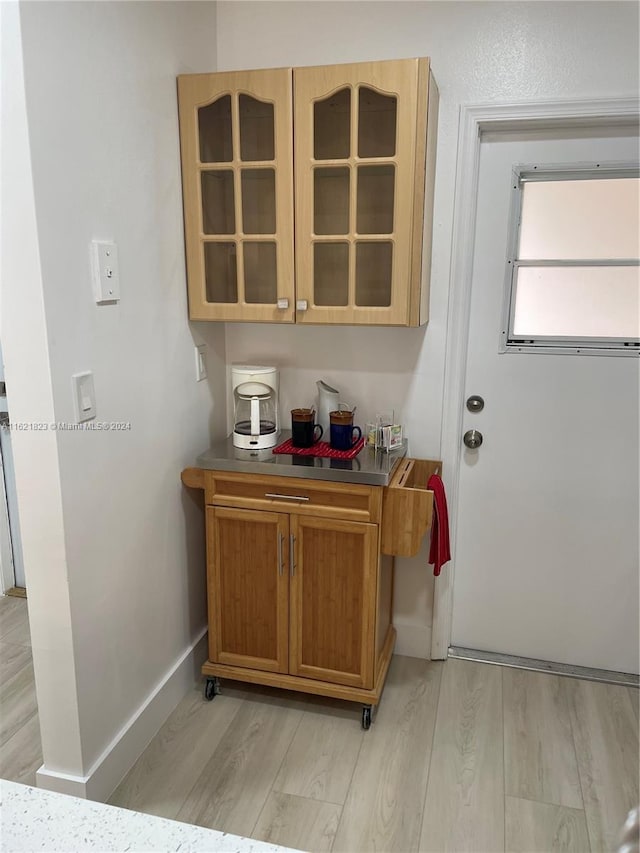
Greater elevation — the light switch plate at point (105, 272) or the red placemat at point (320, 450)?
the light switch plate at point (105, 272)

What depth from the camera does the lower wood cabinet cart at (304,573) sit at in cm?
205

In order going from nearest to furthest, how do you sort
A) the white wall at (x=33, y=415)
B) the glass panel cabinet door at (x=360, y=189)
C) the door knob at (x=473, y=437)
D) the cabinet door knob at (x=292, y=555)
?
1. the white wall at (x=33, y=415)
2. the glass panel cabinet door at (x=360, y=189)
3. the cabinet door knob at (x=292, y=555)
4. the door knob at (x=473, y=437)

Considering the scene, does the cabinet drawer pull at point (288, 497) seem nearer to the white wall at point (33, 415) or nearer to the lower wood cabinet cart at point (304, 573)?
the lower wood cabinet cart at point (304, 573)

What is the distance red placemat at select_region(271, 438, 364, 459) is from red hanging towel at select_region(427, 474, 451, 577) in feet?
0.93

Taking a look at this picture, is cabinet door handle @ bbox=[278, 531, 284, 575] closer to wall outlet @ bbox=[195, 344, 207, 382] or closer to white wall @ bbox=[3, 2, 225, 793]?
white wall @ bbox=[3, 2, 225, 793]

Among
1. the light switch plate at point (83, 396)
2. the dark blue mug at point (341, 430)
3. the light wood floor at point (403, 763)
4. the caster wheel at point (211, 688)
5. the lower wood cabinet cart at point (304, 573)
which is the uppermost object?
the light switch plate at point (83, 396)

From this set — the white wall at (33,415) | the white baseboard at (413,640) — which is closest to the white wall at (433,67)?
the white baseboard at (413,640)

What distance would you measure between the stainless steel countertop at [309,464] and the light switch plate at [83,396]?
0.54 meters

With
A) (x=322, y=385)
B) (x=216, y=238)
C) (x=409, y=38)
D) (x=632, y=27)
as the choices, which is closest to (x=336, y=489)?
(x=322, y=385)

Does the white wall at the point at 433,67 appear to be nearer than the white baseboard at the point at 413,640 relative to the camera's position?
Yes

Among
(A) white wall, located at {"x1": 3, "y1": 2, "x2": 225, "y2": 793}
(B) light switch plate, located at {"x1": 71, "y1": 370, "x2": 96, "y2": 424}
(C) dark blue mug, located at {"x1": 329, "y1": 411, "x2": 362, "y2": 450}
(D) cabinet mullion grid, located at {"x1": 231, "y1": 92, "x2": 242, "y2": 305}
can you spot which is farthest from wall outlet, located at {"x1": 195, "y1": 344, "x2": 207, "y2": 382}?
(B) light switch plate, located at {"x1": 71, "y1": 370, "x2": 96, "y2": 424}

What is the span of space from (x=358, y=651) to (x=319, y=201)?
1480 millimetres

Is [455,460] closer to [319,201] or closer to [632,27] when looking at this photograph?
[319,201]

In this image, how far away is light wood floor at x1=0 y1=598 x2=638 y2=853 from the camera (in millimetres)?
1803
